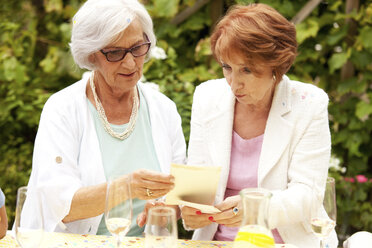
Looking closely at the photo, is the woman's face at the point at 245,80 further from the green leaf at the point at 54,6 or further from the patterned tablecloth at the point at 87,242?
the green leaf at the point at 54,6

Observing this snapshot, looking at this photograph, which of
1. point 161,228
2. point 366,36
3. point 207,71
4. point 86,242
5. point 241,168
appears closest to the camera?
→ point 161,228

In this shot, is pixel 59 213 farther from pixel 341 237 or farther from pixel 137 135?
pixel 341 237

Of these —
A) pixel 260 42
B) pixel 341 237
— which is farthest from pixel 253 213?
pixel 341 237

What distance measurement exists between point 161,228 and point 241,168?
111 cm

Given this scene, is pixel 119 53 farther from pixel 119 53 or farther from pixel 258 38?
pixel 258 38

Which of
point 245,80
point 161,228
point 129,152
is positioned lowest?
point 161,228

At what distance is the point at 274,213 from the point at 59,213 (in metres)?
0.98

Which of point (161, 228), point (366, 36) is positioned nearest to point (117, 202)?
point (161, 228)

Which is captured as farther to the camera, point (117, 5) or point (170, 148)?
point (170, 148)

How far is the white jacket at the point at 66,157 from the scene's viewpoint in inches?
97.4

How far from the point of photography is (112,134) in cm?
272

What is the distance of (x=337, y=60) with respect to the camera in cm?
453

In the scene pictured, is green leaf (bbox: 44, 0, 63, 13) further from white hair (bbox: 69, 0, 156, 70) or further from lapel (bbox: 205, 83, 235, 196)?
lapel (bbox: 205, 83, 235, 196)

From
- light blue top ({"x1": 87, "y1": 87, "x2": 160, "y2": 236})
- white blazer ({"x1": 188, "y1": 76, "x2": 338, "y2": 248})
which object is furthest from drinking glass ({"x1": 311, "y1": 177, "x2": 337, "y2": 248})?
light blue top ({"x1": 87, "y1": 87, "x2": 160, "y2": 236})
